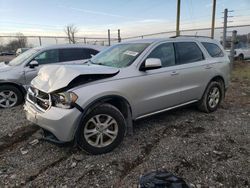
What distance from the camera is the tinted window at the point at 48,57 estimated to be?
6849mm

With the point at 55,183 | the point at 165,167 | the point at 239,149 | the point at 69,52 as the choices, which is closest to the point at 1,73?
the point at 69,52

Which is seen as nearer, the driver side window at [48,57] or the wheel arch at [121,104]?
the wheel arch at [121,104]

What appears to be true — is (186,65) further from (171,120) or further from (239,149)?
A: (239,149)

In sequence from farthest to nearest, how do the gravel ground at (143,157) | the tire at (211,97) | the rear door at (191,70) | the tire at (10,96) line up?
1. the tire at (10,96)
2. the tire at (211,97)
3. the rear door at (191,70)
4. the gravel ground at (143,157)

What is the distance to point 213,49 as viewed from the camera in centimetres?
564

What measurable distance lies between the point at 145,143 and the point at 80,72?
5.30ft

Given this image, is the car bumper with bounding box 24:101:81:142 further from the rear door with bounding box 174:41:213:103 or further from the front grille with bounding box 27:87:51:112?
the rear door with bounding box 174:41:213:103

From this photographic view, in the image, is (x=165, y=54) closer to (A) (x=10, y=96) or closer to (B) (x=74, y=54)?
(B) (x=74, y=54)

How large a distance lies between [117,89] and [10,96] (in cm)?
390

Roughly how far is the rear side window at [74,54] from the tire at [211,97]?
3.92 meters

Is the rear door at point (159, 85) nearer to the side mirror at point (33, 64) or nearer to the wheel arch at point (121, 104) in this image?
the wheel arch at point (121, 104)

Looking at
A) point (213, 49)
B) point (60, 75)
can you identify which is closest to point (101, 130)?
point (60, 75)

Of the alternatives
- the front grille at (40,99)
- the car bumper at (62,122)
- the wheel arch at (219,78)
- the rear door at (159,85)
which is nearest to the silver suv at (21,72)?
the front grille at (40,99)

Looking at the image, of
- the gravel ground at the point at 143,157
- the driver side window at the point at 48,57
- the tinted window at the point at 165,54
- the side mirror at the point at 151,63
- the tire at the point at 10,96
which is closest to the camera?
the gravel ground at the point at 143,157
